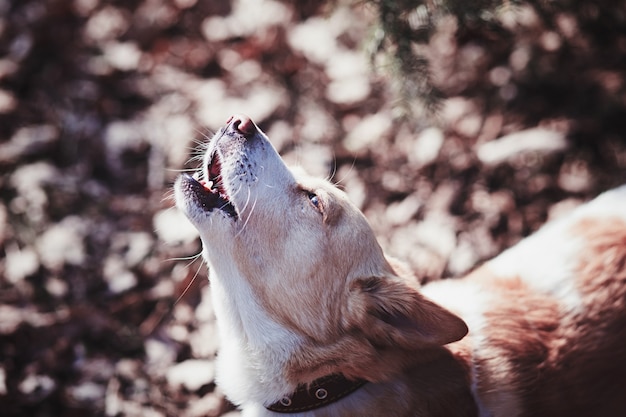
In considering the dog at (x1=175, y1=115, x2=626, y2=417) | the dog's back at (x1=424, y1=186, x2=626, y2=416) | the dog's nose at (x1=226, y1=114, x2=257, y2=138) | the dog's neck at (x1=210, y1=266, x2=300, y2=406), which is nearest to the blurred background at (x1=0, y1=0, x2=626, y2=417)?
the dog's neck at (x1=210, y1=266, x2=300, y2=406)

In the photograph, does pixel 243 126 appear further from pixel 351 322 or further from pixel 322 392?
pixel 322 392

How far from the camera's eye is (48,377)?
3416 millimetres

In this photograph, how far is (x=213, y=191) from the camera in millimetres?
2705

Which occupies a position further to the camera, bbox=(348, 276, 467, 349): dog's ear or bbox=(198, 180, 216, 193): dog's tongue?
bbox=(198, 180, 216, 193): dog's tongue

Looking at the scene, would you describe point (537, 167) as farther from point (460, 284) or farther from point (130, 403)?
point (130, 403)

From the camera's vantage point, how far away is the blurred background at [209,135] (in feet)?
11.6

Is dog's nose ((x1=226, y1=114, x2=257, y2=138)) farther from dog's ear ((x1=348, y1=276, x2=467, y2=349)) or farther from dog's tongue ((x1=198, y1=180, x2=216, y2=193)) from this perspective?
dog's ear ((x1=348, y1=276, x2=467, y2=349))

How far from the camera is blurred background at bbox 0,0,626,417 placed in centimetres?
354

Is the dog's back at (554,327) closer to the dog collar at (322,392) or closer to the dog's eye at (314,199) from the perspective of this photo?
the dog collar at (322,392)

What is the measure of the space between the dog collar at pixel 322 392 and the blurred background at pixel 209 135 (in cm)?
95

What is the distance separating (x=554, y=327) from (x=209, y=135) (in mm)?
2884

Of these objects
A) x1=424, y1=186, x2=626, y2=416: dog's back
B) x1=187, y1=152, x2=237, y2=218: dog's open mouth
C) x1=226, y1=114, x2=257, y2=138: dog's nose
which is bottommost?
x1=424, y1=186, x2=626, y2=416: dog's back

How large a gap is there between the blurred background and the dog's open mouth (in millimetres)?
1257

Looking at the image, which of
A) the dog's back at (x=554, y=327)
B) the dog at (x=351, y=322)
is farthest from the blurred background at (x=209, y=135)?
the dog at (x=351, y=322)
